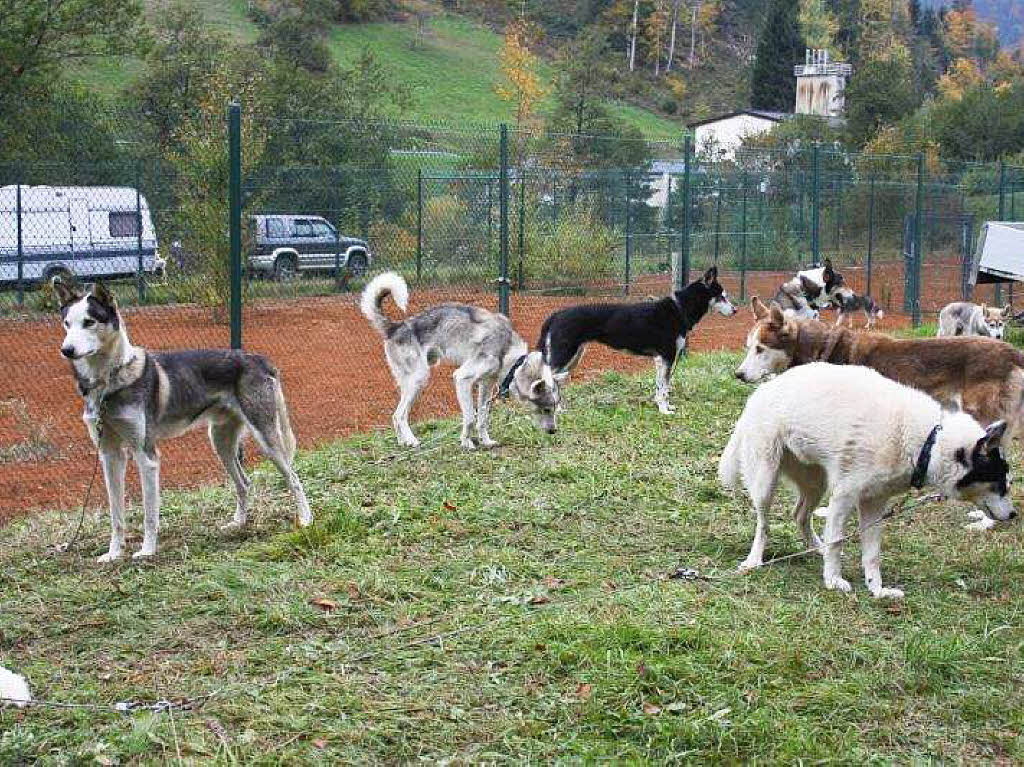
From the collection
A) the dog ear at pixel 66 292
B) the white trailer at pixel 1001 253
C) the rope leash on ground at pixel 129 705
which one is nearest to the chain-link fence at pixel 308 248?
the dog ear at pixel 66 292

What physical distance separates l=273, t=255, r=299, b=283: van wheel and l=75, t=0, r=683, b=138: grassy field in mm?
42886

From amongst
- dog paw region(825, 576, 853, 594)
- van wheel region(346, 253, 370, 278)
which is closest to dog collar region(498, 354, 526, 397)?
dog paw region(825, 576, 853, 594)

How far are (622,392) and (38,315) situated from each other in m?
6.47

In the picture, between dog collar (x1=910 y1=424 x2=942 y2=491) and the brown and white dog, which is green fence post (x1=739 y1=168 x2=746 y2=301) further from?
dog collar (x1=910 y1=424 x2=942 y2=491)

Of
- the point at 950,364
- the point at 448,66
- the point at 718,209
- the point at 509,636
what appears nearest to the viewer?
the point at 509,636

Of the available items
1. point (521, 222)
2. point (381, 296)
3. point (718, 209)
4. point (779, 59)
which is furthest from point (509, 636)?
point (779, 59)

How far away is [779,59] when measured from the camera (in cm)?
7444

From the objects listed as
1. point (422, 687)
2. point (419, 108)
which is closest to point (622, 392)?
point (422, 687)

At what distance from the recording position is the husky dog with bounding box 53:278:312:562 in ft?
Answer: 22.1

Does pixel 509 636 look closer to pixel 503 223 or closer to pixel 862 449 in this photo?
pixel 862 449

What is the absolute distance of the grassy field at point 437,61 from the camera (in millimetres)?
61938

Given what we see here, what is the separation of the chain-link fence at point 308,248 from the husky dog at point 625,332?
1.64 m

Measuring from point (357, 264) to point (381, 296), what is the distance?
4225 mm

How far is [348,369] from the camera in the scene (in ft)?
49.3
